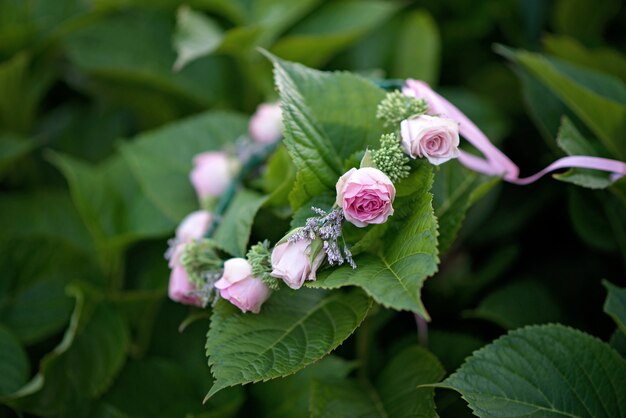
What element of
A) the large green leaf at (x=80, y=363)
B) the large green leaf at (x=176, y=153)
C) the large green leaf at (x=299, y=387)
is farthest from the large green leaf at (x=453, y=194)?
the large green leaf at (x=80, y=363)

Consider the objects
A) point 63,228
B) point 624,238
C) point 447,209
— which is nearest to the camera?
point 447,209

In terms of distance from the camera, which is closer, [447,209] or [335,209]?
[335,209]

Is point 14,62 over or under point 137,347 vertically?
over

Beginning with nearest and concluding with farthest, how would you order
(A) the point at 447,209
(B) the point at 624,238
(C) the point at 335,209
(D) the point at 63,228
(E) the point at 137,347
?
(C) the point at 335,209 → (A) the point at 447,209 → (B) the point at 624,238 → (E) the point at 137,347 → (D) the point at 63,228

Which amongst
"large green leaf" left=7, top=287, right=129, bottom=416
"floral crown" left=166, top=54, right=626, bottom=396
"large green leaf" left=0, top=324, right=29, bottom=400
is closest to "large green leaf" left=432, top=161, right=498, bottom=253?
"floral crown" left=166, top=54, right=626, bottom=396

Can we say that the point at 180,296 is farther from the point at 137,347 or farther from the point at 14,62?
the point at 14,62

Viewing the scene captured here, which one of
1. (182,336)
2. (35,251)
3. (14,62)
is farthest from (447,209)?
(14,62)
